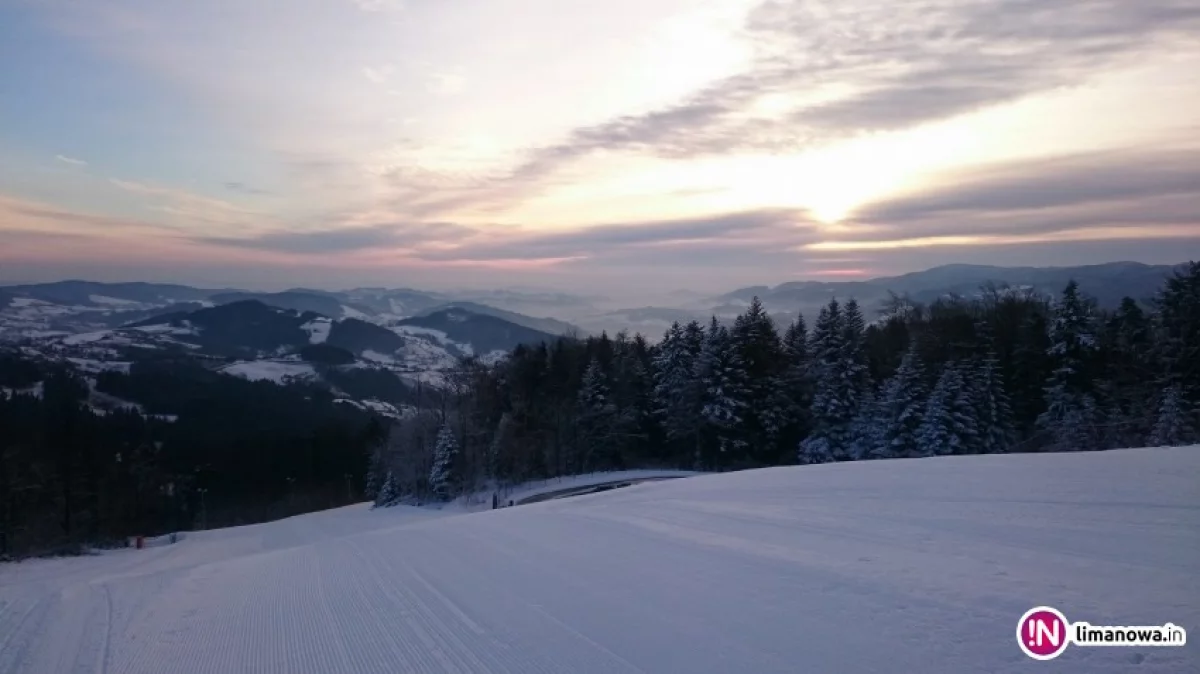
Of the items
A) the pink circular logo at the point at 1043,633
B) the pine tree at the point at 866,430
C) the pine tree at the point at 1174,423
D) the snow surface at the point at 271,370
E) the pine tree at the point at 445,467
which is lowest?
the snow surface at the point at 271,370

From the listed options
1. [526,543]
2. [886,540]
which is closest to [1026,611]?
[886,540]

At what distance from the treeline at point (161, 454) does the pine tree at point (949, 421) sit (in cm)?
3722

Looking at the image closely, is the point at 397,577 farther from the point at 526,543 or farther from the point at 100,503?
the point at 100,503

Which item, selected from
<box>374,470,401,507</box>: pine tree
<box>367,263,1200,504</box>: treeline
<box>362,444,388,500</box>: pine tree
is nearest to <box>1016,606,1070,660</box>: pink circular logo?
<box>367,263,1200,504</box>: treeline

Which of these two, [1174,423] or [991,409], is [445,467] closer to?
[991,409]

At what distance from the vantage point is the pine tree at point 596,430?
4875cm

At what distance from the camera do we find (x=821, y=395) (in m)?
39.9

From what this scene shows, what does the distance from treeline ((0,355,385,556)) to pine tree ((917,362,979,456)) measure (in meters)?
37.2

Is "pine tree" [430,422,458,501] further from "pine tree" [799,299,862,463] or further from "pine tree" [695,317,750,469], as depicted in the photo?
"pine tree" [799,299,862,463]

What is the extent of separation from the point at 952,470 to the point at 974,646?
8.74 metres

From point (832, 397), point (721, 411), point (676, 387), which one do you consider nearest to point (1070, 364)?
point (832, 397)

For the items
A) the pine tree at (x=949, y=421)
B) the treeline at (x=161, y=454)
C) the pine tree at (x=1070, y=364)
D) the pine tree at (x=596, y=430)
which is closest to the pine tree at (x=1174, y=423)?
the pine tree at (x=1070, y=364)

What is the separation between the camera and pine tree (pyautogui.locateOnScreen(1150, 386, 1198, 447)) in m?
25.2

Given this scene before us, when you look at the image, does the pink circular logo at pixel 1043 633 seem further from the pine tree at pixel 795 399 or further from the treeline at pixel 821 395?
the pine tree at pixel 795 399
